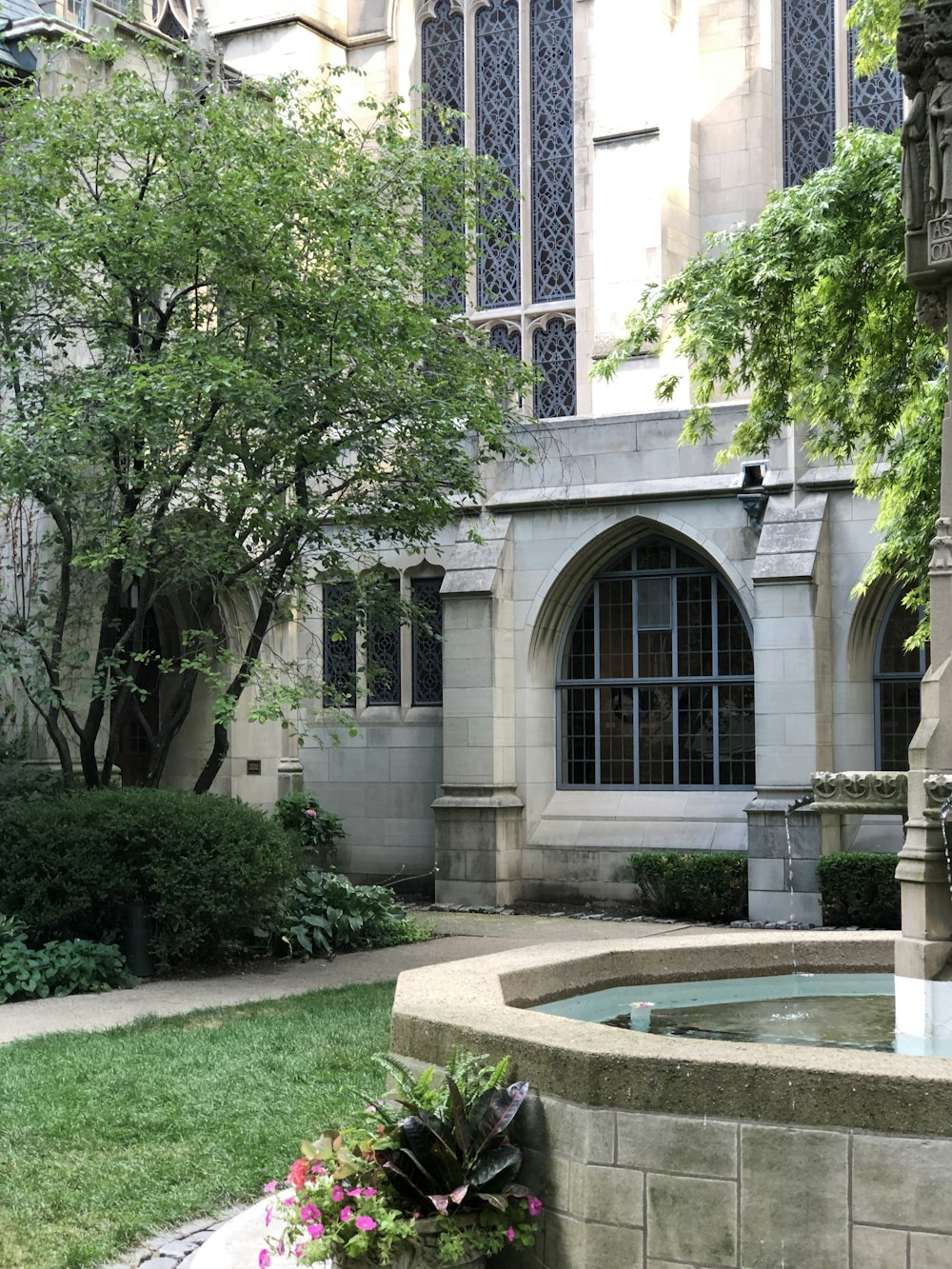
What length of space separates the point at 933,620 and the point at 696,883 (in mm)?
11431

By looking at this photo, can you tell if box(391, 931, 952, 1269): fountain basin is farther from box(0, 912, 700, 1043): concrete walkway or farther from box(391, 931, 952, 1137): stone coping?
box(0, 912, 700, 1043): concrete walkway

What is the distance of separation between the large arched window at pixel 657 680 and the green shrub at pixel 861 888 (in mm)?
2301

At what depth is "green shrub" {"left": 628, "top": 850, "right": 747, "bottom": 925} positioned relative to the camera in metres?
17.4

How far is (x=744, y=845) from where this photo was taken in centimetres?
1805

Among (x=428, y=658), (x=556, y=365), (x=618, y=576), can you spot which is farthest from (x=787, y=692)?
(x=556, y=365)

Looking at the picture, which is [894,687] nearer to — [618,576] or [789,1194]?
[618,576]

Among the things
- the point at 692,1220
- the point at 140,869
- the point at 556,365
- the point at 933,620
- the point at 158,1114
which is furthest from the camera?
the point at 556,365

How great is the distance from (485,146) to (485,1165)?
22.1 meters

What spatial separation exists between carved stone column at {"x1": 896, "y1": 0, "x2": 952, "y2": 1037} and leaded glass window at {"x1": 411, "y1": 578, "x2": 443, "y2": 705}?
14457mm

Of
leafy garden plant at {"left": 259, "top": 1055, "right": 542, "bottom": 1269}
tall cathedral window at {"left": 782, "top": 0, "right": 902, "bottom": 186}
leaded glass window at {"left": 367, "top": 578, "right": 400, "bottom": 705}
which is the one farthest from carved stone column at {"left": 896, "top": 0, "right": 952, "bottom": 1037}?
tall cathedral window at {"left": 782, "top": 0, "right": 902, "bottom": 186}

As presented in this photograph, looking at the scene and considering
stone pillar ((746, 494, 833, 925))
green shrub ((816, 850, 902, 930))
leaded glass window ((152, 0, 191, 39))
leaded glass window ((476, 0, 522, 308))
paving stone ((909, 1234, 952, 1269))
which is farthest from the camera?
leaded glass window ((152, 0, 191, 39))

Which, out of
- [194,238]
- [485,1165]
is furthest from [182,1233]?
[194,238]

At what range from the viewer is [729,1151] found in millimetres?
4551

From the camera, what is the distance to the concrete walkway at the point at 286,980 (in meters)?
11.3
